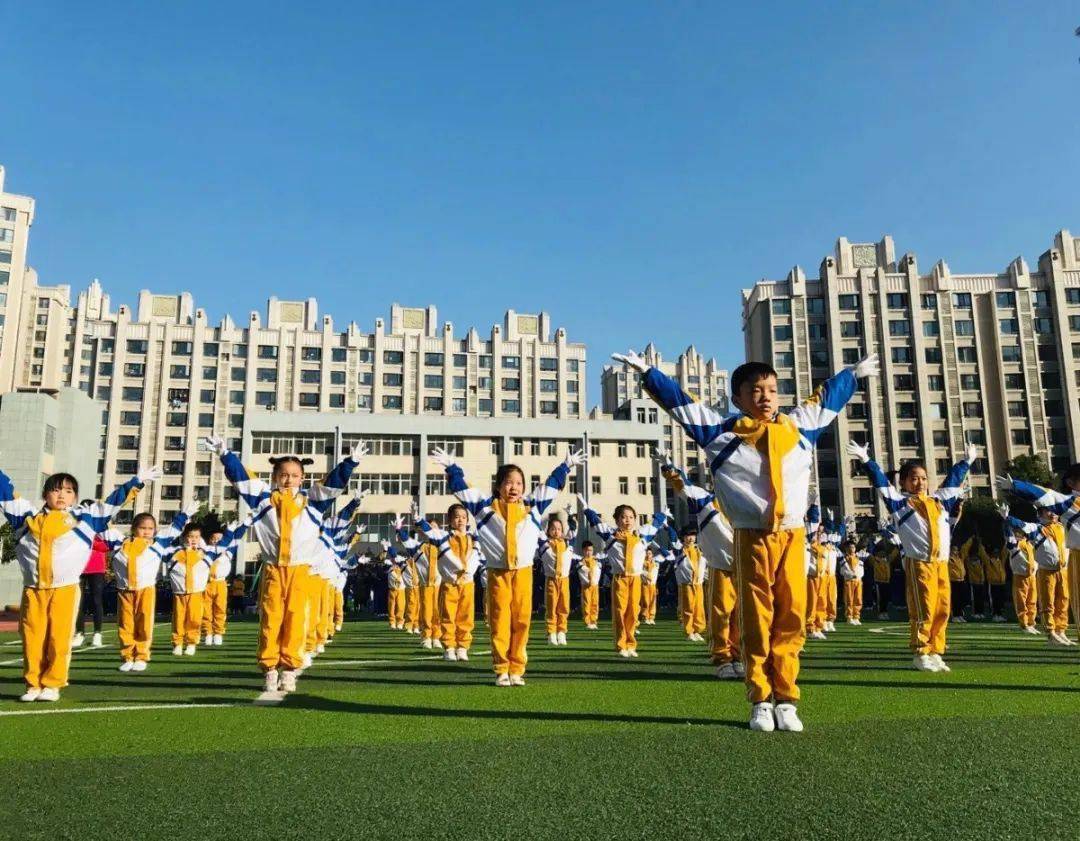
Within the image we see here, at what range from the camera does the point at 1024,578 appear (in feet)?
56.0

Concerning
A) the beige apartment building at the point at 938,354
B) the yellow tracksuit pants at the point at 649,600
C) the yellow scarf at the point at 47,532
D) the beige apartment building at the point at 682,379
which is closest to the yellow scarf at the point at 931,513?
the yellow scarf at the point at 47,532

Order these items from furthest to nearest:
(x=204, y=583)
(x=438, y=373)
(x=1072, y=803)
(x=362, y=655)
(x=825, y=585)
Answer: (x=438, y=373) < (x=825, y=585) < (x=204, y=583) < (x=362, y=655) < (x=1072, y=803)

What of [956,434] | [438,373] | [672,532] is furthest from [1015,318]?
[672,532]

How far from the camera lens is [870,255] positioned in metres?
86.1

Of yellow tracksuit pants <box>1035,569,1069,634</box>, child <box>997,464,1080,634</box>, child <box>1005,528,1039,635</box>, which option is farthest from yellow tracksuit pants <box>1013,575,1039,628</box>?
child <box>997,464,1080,634</box>

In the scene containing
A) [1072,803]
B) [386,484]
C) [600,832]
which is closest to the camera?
[600,832]

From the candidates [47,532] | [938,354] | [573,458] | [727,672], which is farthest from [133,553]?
[938,354]

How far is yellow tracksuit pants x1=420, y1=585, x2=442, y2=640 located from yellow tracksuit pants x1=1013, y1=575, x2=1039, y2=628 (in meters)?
11.5

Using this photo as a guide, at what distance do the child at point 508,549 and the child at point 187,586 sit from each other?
6479 mm

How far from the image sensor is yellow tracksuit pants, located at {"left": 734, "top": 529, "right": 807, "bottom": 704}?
5.39 meters

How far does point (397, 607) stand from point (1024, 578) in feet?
47.2

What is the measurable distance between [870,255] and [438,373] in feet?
159

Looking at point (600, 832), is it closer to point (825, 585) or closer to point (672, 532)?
point (825, 585)

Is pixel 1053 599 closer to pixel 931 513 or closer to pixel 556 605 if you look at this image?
pixel 931 513
